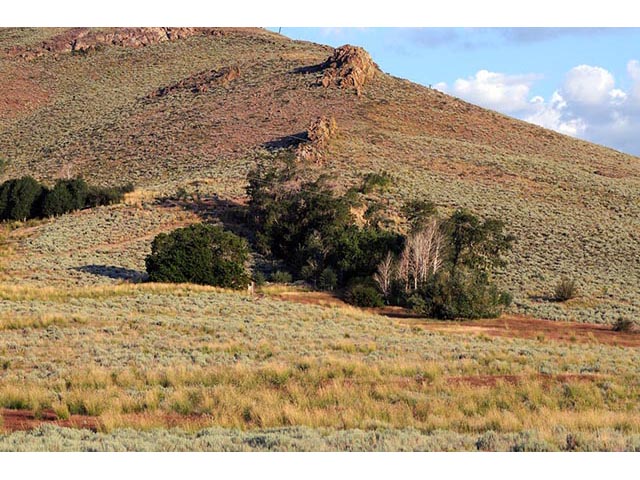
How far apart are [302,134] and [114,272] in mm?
31824

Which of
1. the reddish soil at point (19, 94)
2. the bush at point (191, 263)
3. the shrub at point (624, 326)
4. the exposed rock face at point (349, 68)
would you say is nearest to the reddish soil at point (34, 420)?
the bush at point (191, 263)

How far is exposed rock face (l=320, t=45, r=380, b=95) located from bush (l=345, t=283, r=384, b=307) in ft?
155

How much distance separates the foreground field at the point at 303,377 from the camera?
10109mm

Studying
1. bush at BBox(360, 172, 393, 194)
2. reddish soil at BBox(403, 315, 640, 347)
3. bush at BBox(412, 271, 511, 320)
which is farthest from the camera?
bush at BBox(360, 172, 393, 194)

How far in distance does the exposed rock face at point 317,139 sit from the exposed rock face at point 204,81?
22.2m

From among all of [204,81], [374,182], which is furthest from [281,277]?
[204,81]

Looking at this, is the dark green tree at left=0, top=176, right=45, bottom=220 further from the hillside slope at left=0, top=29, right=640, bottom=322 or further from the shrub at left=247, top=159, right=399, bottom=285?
the shrub at left=247, top=159, right=399, bottom=285

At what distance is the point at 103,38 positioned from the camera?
103 metres

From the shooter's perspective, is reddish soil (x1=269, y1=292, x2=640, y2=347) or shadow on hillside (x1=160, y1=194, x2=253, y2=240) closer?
reddish soil (x1=269, y1=292, x2=640, y2=347)

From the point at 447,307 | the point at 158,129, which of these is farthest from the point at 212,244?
the point at 158,129

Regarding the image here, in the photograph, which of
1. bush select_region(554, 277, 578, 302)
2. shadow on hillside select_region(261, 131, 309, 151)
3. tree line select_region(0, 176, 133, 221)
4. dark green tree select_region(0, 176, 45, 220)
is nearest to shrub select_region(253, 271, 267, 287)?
bush select_region(554, 277, 578, 302)

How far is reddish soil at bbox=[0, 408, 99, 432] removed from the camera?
10102 millimetres

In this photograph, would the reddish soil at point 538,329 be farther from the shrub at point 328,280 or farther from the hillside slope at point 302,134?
the shrub at point 328,280

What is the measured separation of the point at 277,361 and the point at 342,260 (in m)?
19.2
